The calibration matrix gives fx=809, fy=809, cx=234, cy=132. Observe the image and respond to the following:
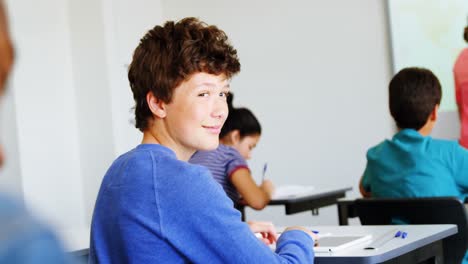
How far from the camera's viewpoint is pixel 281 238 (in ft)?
5.82

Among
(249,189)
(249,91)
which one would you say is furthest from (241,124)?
(249,91)

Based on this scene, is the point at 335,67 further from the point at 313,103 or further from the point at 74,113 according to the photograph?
the point at 74,113

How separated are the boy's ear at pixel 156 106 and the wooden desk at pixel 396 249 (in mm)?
490

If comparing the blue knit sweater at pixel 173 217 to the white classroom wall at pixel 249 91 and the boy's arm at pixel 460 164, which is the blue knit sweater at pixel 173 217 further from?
the white classroom wall at pixel 249 91

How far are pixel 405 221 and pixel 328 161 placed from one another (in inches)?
134

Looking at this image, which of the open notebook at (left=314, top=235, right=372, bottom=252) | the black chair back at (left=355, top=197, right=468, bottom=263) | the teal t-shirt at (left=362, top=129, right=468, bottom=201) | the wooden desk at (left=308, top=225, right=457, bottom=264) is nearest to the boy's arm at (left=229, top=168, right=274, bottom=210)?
the teal t-shirt at (left=362, top=129, right=468, bottom=201)

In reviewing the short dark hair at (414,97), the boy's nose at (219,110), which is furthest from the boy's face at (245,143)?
the boy's nose at (219,110)

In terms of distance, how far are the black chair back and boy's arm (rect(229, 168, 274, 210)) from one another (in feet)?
2.95

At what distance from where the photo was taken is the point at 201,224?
1.52 metres

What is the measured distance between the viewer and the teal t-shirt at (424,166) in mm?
2932

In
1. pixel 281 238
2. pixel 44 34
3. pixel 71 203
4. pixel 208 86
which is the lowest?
pixel 71 203

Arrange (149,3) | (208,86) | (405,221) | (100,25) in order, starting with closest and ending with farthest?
(208,86)
(405,221)
(100,25)
(149,3)

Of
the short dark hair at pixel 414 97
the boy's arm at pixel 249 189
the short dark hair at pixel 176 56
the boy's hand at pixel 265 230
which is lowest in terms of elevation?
the boy's arm at pixel 249 189

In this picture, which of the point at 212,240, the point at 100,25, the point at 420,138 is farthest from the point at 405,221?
the point at 100,25
